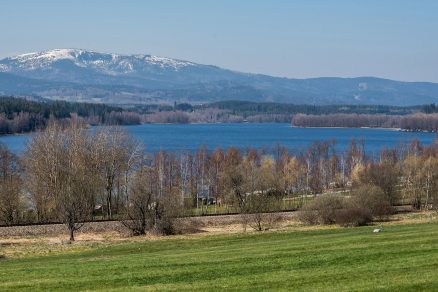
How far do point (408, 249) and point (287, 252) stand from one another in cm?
433

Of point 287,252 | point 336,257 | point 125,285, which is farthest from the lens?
point 287,252

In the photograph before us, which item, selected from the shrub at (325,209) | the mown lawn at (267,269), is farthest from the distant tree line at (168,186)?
the mown lawn at (267,269)

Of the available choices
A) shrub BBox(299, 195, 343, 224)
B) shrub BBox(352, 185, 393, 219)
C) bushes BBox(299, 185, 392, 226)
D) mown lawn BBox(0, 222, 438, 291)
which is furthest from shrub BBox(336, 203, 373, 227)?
mown lawn BBox(0, 222, 438, 291)

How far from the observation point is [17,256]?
32281 millimetres

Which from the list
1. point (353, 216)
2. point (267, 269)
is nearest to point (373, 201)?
point (353, 216)

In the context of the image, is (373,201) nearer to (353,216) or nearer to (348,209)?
(348,209)

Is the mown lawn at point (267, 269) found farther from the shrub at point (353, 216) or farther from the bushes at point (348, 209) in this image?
the bushes at point (348, 209)

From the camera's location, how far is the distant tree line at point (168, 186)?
4728 cm

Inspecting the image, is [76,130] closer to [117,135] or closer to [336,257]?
[117,135]

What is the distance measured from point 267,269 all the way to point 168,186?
151 ft

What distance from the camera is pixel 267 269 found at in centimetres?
Result: 2086

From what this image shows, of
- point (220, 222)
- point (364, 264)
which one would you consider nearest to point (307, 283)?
point (364, 264)

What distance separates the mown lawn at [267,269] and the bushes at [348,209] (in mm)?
17365

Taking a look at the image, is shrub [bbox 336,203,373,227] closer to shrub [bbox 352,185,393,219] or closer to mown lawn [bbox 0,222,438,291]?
shrub [bbox 352,185,393,219]
